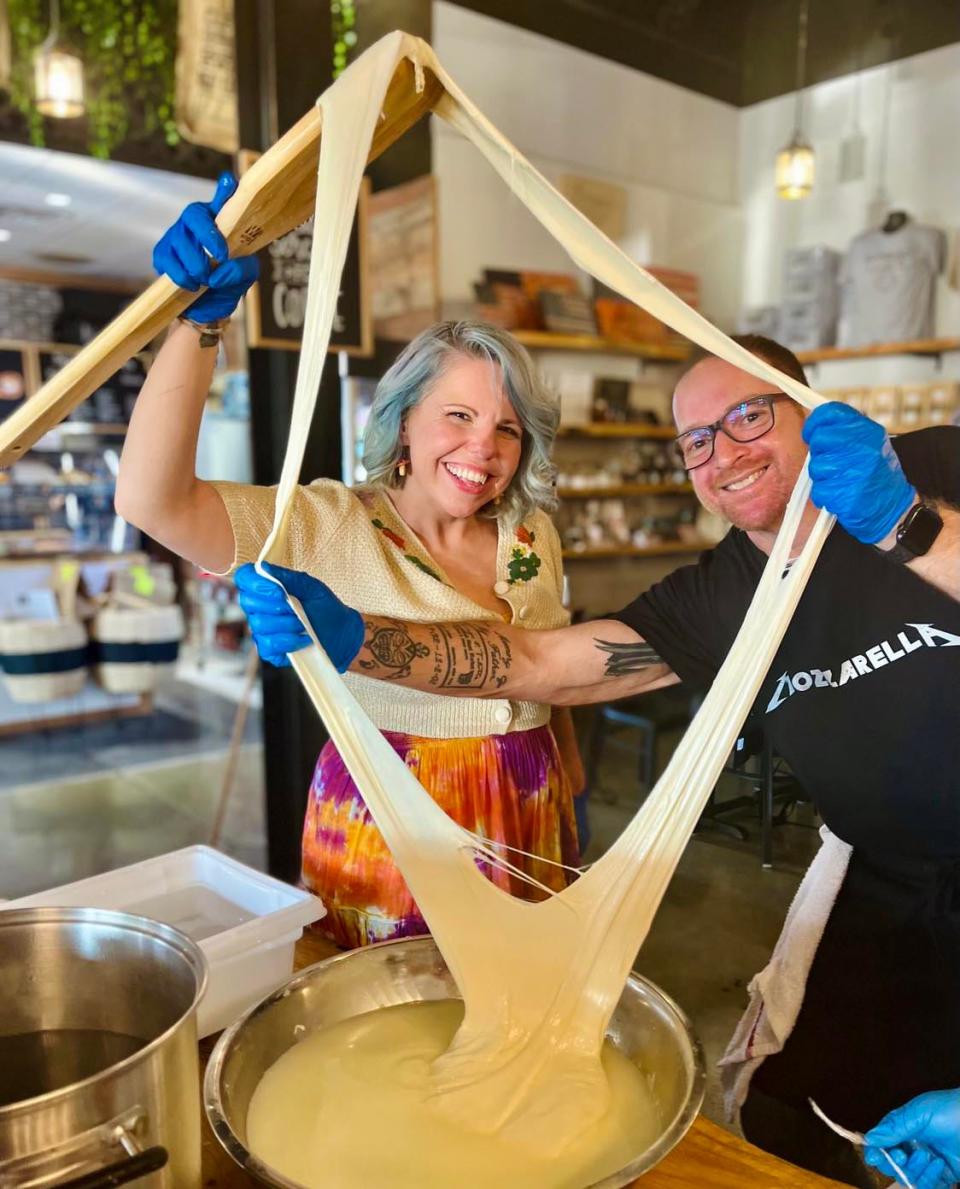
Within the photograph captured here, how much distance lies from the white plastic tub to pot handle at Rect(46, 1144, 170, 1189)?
333 millimetres

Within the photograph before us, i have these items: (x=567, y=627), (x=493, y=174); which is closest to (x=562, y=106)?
(x=493, y=174)

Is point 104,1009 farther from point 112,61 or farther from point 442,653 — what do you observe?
point 112,61

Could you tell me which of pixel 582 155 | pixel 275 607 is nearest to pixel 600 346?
pixel 582 155

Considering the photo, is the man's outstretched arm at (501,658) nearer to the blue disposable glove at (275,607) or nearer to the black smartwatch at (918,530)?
the blue disposable glove at (275,607)

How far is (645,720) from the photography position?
4.33ft

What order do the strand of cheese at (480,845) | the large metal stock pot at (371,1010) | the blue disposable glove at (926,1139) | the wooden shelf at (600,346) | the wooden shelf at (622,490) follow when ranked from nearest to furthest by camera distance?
the large metal stock pot at (371,1010) < the blue disposable glove at (926,1139) < the strand of cheese at (480,845) < the wooden shelf at (622,490) < the wooden shelf at (600,346)

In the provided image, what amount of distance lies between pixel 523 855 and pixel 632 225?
1313 millimetres

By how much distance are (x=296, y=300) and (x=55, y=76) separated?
1.17 meters

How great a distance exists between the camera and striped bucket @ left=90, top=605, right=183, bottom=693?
373 centimetres

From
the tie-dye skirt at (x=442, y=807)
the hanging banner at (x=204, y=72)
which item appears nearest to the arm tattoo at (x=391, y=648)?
the tie-dye skirt at (x=442, y=807)

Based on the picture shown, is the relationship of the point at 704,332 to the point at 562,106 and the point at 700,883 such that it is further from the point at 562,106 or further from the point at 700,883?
the point at 562,106

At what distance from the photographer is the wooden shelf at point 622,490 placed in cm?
168

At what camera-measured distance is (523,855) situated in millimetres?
1254

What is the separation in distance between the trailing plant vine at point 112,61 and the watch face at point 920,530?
293 cm
